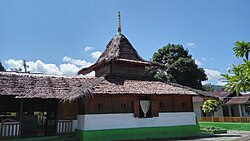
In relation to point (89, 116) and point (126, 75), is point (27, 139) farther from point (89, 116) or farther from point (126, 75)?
point (126, 75)

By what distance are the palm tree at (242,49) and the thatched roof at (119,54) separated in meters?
10.3

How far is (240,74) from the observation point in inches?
124

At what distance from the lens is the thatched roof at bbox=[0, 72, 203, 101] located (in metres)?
10.8

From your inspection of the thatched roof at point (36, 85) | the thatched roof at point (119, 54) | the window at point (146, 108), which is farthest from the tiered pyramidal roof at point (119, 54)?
the window at point (146, 108)

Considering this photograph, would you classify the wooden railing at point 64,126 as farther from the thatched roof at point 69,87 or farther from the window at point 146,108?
the window at point 146,108

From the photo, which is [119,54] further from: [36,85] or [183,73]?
[183,73]

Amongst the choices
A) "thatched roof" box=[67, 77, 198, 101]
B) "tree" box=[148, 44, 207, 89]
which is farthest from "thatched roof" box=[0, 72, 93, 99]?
"tree" box=[148, 44, 207, 89]

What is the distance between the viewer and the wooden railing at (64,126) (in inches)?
465

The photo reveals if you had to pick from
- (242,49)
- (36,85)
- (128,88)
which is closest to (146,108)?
(128,88)

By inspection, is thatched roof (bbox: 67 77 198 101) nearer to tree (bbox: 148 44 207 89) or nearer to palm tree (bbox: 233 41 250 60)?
palm tree (bbox: 233 41 250 60)

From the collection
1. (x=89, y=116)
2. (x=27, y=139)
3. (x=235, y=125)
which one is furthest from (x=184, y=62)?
(x=27, y=139)

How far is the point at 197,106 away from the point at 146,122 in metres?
13.3

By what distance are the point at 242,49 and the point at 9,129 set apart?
11.0 m

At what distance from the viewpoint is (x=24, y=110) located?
12703 millimetres
